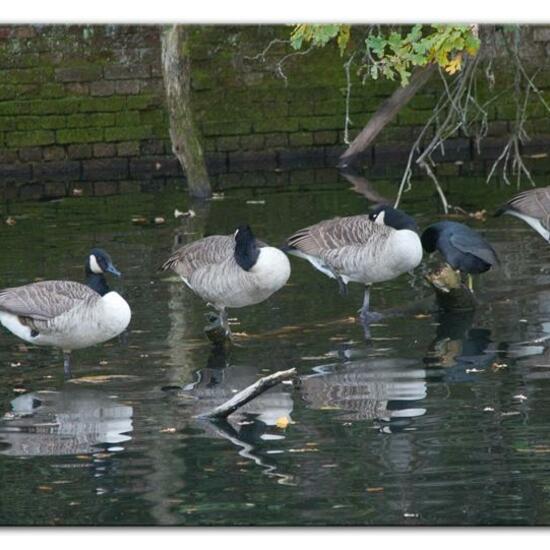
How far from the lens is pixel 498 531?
21.1ft

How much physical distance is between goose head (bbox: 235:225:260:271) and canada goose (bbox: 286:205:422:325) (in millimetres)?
1062

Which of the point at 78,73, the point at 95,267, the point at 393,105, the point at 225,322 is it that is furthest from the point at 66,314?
the point at 78,73

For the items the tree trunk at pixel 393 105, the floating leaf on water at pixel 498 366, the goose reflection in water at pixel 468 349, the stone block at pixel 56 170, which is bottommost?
the floating leaf on water at pixel 498 366

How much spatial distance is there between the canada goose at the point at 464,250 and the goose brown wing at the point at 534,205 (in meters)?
0.80

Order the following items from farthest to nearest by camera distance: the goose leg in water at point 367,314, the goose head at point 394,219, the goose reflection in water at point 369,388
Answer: the goose head at point 394,219 → the goose leg in water at point 367,314 → the goose reflection in water at point 369,388

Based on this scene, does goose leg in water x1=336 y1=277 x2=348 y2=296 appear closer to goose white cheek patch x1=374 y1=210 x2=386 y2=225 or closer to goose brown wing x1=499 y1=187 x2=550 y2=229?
goose white cheek patch x1=374 y1=210 x2=386 y2=225

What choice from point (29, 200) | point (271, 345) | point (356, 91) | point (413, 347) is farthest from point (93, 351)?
point (356, 91)

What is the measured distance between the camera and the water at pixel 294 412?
22.7 feet

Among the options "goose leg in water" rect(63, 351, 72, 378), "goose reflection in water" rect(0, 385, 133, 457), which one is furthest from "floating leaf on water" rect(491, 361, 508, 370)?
"goose leg in water" rect(63, 351, 72, 378)

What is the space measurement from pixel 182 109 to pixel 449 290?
549 centimetres

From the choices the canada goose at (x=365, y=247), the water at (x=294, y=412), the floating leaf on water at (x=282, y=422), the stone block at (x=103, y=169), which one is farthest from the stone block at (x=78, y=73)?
the floating leaf on water at (x=282, y=422)

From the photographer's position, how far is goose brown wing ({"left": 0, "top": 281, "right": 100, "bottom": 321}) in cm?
946

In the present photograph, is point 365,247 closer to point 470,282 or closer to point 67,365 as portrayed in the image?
point 470,282

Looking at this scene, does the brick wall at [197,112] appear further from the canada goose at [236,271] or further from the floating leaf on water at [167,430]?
the floating leaf on water at [167,430]
